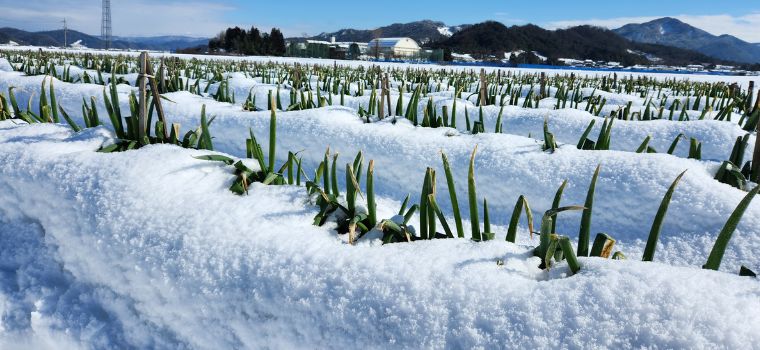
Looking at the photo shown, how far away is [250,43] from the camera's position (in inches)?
2259

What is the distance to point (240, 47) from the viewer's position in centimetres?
5647

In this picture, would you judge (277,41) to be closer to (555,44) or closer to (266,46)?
(266,46)

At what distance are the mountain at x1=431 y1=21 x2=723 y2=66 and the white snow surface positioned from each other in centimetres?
13435

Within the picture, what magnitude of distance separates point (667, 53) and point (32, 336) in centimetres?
19353

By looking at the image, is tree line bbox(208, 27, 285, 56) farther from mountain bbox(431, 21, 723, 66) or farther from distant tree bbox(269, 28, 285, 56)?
mountain bbox(431, 21, 723, 66)

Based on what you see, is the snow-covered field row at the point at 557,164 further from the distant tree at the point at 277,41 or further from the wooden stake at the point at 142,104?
the distant tree at the point at 277,41

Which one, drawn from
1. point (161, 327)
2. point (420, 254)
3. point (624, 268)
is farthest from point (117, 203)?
point (624, 268)

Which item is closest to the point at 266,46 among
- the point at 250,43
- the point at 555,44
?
the point at 250,43

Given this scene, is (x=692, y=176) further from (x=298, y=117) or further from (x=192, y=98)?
(x=192, y=98)

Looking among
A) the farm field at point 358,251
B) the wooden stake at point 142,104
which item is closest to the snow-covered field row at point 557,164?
the farm field at point 358,251

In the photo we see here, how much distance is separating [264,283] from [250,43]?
199ft

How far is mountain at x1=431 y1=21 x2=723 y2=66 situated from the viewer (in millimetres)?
135500

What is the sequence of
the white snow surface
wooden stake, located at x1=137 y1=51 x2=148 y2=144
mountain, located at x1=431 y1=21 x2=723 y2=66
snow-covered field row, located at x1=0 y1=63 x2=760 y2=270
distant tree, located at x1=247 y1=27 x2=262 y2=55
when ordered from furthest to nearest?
1. mountain, located at x1=431 y1=21 x2=723 y2=66
2. distant tree, located at x1=247 y1=27 x2=262 y2=55
3. wooden stake, located at x1=137 y1=51 x2=148 y2=144
4. snow-covered field row, located at x1=0 y1=63 x2=760 y2=270
5. the white snow surface

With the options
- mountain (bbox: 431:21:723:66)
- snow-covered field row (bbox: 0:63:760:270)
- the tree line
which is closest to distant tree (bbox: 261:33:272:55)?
the tree line
